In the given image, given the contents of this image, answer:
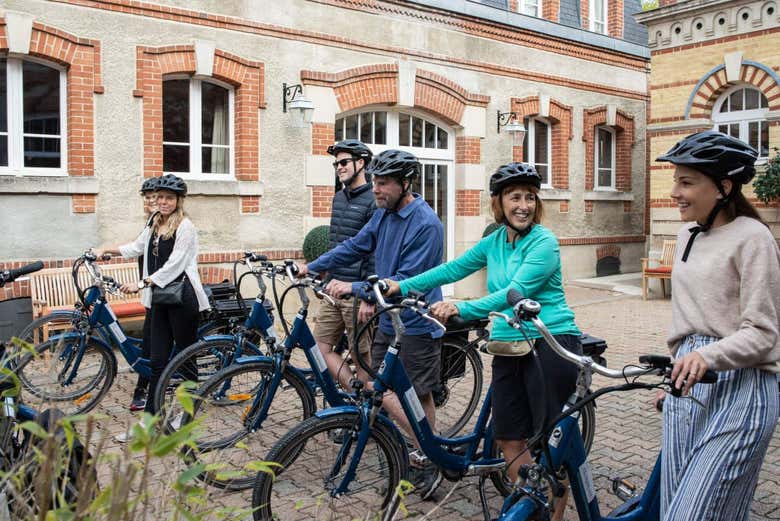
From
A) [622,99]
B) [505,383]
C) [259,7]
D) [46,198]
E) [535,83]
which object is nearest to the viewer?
[505,383]

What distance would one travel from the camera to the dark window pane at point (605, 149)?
53.7ft

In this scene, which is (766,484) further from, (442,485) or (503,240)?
(503,240)

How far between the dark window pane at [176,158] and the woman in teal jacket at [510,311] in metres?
7.16

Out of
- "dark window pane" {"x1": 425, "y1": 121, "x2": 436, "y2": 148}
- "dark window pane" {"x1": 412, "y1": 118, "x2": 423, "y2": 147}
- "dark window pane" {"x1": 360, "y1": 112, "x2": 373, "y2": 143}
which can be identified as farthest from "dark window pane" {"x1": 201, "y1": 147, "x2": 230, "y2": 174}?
"dark window pane" {"x1": 425, "y1": 121, "x2": 436, "y2": 148}

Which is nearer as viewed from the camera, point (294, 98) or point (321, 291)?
point (321, 291)

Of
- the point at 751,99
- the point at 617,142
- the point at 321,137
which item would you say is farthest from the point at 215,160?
the point at 617,142

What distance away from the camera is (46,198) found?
28.9ft

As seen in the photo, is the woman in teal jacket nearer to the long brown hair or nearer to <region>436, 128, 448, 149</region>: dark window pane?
the long brown hair

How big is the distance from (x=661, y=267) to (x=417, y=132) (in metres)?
4.84

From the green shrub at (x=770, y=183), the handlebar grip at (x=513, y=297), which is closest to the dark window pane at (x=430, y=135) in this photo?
the green shrub at (x=770, y=183)

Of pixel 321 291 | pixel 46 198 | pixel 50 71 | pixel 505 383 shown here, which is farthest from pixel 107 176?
pixel 505 383

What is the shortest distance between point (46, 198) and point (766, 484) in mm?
7693

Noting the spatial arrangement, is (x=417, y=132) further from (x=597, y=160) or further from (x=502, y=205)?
(x=502, y=205)

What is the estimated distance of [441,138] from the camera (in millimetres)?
13078
